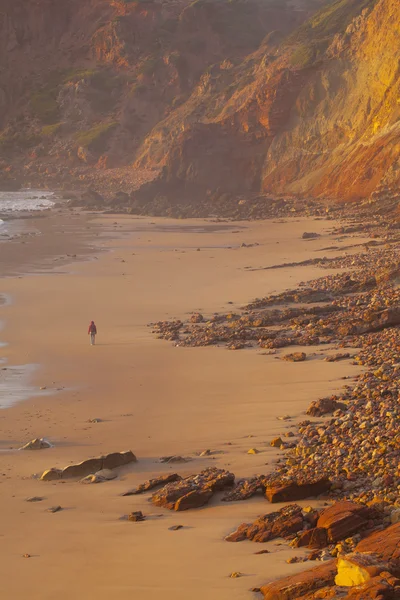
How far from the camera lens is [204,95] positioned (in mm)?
78562

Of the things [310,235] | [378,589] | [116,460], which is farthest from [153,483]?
[310,235]

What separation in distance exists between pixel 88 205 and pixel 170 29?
173 feet

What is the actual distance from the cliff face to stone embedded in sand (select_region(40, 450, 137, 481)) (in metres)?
31.8

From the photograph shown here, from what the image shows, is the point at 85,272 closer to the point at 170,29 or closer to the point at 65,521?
the point at 65,521

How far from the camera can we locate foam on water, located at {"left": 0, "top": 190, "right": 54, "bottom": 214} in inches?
2384

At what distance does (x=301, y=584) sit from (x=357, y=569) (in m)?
0.43

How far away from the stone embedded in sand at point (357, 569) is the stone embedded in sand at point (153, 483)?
3565 mm

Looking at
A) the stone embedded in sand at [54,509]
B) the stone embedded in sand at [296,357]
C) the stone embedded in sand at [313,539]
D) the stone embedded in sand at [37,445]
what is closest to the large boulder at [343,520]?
the stone embedded in sand at [313,539]

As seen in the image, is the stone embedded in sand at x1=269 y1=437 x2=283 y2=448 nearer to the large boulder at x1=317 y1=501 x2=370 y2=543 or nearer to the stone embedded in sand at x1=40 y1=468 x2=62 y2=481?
the stone embedded in sand at x1=40 y1=468 x2=62 y2=481

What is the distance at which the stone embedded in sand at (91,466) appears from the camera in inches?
406

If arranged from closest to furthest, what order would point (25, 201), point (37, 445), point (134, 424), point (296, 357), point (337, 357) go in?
1. point (37, 445)
2. point (134, 424)
3. point (337, 357)
4. point (296, 357)
5. point (25, 201)

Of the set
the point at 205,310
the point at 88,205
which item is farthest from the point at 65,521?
the point at 88,205

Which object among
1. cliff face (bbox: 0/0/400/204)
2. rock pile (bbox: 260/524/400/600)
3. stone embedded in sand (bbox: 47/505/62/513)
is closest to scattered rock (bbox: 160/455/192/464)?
stone embedded in sand (bbox: 47/505/62/513)

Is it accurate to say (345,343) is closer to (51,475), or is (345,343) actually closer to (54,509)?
(51,475)
